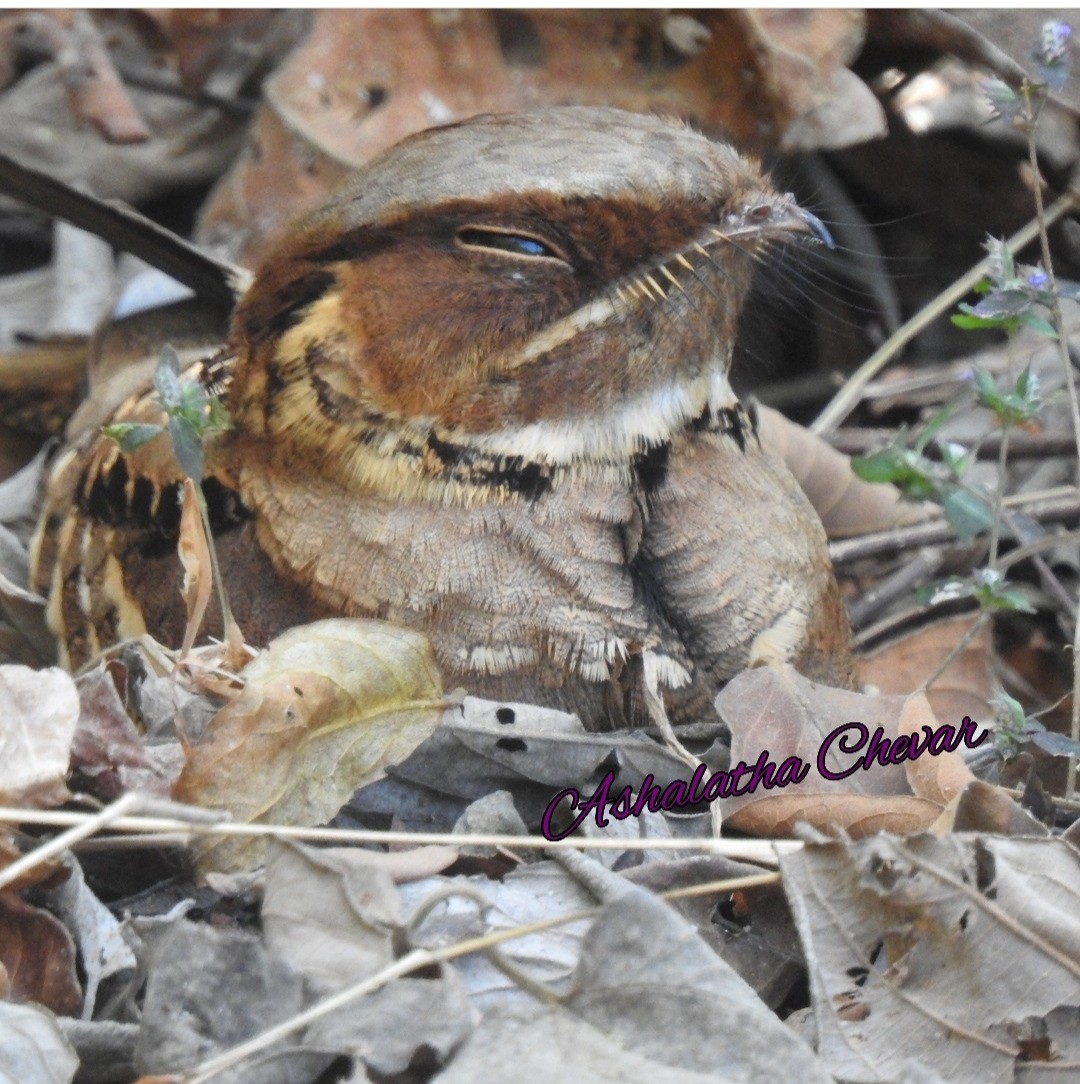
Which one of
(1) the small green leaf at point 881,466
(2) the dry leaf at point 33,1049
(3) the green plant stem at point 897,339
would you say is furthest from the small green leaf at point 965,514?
(2) the dry leaf at point 33,1049

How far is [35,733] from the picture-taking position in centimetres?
176

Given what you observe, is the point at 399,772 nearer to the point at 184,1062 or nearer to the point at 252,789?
the point at 252,789

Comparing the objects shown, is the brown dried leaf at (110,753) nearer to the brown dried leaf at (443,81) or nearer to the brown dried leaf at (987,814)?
the brown dried leaf at (987,814)

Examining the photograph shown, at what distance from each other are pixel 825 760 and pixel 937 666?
3.06 feet

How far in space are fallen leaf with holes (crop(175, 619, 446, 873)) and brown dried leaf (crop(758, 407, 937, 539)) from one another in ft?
4.18

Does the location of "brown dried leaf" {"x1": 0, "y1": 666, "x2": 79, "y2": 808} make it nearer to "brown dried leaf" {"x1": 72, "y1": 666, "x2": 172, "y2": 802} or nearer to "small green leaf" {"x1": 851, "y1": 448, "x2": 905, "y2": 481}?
"brown dried leaf" {"x1": 72, "y1": 666, "x2": 172, "y2": 802}

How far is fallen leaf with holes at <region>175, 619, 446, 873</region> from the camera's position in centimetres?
180

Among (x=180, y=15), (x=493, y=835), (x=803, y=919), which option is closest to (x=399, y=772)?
(x=493, y=835)

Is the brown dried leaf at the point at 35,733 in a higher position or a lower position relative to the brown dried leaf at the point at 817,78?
lower

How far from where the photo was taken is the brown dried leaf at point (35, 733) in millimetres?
1704

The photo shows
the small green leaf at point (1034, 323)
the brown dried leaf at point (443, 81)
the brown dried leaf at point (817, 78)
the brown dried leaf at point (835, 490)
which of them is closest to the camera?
the small green leaf at point (1034, 323)

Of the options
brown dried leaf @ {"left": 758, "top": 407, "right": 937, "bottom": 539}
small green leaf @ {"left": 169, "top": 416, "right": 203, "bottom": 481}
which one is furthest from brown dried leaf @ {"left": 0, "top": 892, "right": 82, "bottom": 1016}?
brown dried leaf @ {"left": 758, "top": 407, "right": 937, "bottom": 539}

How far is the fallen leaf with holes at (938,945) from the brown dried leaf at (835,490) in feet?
4.67

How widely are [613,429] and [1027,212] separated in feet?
6.34
